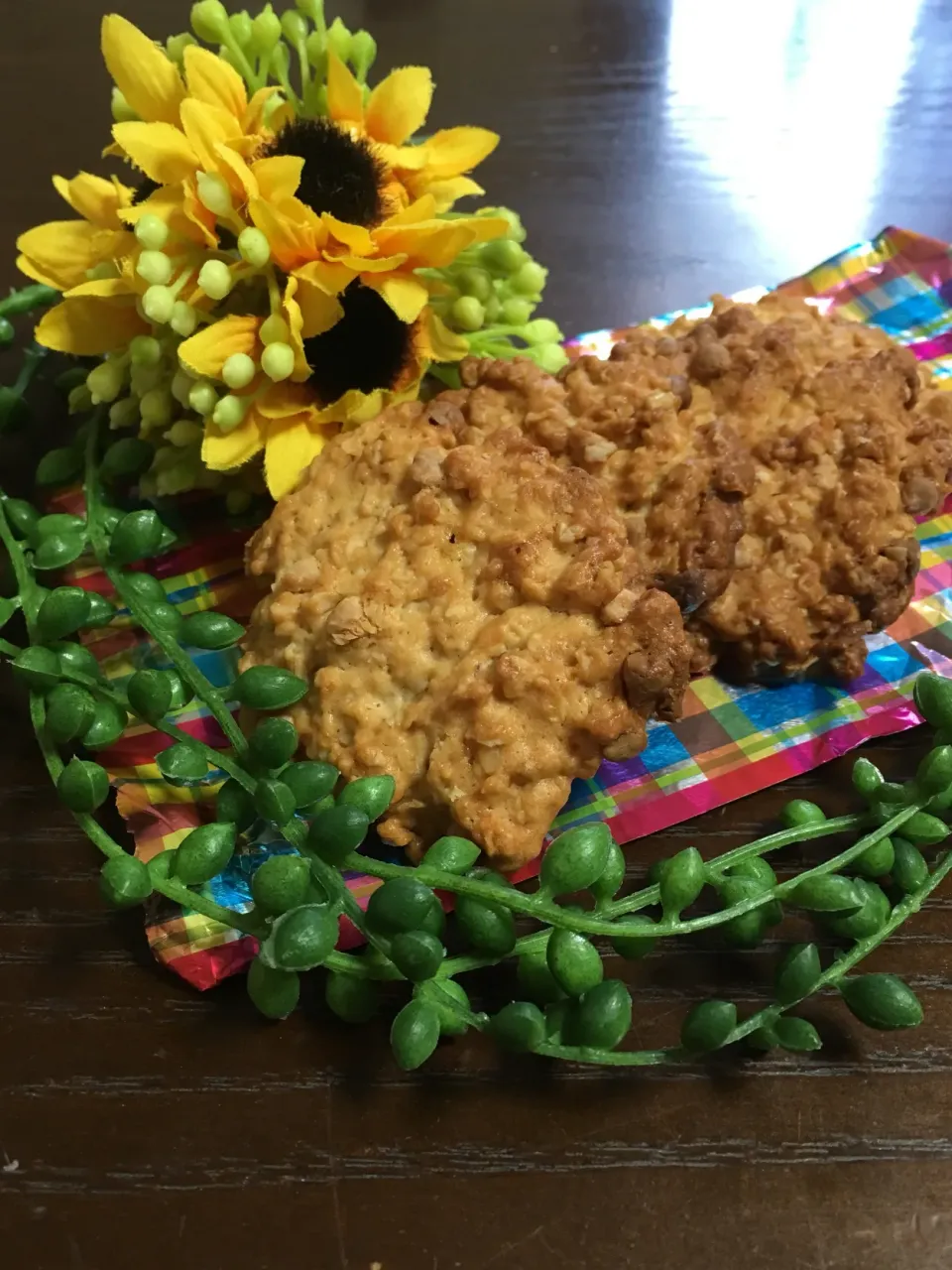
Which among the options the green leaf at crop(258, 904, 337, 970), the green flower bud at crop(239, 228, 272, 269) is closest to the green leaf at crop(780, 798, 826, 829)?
the green leaf at crop(258, 904, 337, 970)

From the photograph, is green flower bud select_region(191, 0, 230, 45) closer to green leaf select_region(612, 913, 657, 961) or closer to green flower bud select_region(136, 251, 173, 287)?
green flower bud select_region(136, 251, 173, 287)

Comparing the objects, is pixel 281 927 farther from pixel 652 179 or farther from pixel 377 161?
pixel 652 179

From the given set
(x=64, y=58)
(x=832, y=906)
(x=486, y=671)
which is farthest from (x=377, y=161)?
(x=64, y=58)

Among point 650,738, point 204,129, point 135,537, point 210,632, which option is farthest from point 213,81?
point 650,738

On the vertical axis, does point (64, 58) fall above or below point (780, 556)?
above

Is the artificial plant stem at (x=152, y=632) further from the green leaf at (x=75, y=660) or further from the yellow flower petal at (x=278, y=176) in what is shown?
the yellow flower petal at (x=278, y=176)

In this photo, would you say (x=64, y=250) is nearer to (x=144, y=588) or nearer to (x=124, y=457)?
(x=124, y=457)
